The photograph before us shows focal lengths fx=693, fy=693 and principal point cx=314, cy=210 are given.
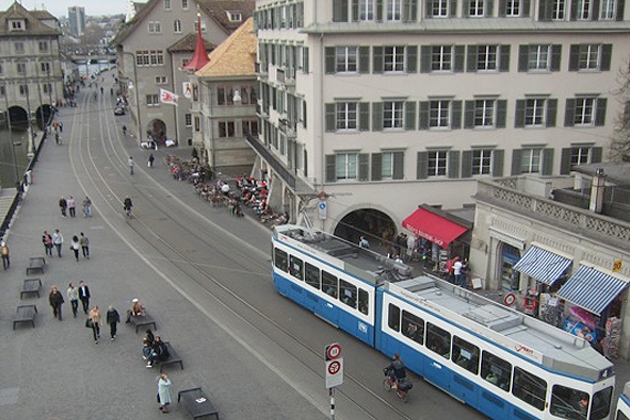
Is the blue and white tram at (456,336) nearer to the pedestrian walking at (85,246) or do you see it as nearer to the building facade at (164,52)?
the pedestrian walking at (85,246)

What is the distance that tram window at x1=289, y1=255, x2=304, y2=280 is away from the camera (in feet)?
99.9

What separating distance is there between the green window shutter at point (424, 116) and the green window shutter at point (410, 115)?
384mm

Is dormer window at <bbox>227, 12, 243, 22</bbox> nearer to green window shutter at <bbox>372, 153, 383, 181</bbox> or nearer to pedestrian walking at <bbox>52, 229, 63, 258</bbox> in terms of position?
green window shutter at <bbox>372, 153, 383, 181</bbox>

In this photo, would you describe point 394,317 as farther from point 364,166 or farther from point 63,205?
point 63,205

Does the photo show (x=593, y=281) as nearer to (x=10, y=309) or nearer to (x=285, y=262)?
→ (x=285, y=262)

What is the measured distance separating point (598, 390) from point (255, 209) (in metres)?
35.5

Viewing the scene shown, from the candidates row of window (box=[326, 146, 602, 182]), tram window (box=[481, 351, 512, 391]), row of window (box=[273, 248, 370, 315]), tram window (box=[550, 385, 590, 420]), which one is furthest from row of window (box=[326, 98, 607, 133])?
tram window (box=[550, 385, 590, 420])

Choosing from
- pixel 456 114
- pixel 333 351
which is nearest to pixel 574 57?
pixel 456 114

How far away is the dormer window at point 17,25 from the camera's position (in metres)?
107

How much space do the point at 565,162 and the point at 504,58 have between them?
7.59 meters

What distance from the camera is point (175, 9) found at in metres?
82.4

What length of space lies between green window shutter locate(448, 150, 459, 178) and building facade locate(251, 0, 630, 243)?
6 centimetres

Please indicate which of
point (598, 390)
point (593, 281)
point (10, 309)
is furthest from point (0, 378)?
point (593, 281)

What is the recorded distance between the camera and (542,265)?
2945 centimetres
